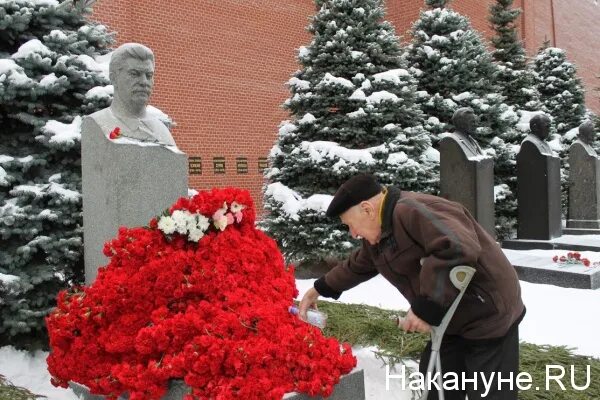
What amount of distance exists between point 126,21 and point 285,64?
15.8ft

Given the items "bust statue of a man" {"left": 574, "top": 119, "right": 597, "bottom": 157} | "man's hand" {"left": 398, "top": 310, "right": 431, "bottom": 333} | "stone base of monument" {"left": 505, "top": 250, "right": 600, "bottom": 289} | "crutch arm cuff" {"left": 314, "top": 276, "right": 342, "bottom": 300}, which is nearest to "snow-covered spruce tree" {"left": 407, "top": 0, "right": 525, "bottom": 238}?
"bust statue of a man" {"left": 574, "top": 119, "right": 597, "bottom": 157}

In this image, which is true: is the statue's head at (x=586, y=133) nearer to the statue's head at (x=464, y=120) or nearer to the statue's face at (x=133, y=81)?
the statue's head at (x=464, y=120)

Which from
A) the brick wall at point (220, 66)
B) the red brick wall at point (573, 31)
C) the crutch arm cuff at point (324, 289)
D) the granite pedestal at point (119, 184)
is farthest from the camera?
the red brick wall at point (573, 31)

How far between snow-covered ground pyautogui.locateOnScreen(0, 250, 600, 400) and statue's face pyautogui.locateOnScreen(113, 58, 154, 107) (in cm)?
220

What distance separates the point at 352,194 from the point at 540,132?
32.0 feet

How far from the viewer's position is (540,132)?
11.1 metres

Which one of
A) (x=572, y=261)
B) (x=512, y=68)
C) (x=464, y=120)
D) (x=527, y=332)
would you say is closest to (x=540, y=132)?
(x=464, y=120)

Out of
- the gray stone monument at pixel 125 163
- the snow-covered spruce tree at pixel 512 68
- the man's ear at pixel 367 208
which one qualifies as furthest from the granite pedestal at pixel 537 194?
the man's ear at pixel 367 208

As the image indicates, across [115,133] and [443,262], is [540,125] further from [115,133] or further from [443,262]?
[443,262]

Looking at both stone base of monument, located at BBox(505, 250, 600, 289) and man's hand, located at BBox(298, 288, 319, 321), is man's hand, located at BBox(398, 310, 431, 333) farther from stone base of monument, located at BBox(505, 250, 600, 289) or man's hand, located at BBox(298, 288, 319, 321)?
stone base of monument, located at BBox(505, 250, 600, 289)

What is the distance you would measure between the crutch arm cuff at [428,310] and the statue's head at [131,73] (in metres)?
3.19

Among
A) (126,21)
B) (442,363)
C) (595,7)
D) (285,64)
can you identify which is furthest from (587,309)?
(595,7)

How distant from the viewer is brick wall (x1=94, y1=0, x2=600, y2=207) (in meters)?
13.3

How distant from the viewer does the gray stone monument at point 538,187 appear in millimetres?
10859
